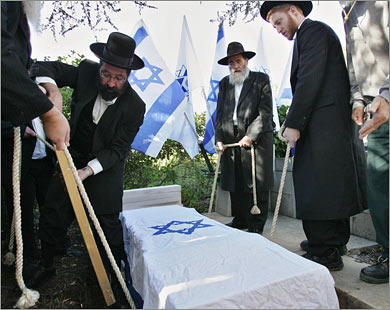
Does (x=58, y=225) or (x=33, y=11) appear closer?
(x=33, y=11)

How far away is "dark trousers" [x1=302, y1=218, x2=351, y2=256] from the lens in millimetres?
2162

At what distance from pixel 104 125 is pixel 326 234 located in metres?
2.02

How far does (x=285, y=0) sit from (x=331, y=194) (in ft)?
5.41

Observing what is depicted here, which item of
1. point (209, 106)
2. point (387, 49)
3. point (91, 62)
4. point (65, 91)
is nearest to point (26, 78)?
Result: point (91, 62)

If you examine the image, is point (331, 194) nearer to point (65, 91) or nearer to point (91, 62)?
point (91, 62)

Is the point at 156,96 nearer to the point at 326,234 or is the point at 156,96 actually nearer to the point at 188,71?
the point at 188,71

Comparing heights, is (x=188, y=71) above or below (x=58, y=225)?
above

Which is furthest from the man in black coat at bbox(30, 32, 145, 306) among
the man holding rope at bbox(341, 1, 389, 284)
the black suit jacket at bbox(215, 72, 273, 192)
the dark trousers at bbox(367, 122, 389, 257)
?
the dark trousers at bbox(367, 122, 389, 257)

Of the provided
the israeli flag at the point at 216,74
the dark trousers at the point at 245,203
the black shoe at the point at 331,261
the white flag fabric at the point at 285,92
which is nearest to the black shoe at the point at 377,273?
the black shoe at the point at 331,261

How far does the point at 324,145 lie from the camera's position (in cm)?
214

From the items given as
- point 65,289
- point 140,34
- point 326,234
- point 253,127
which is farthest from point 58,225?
point 140,34

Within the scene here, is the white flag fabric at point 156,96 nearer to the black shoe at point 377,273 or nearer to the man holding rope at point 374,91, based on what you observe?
the man holding rope at point 374,91

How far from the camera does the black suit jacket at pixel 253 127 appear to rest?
3.21 meters

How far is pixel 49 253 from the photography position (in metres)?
2.15
